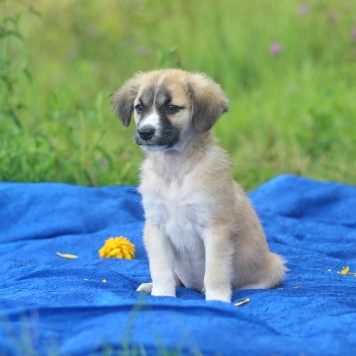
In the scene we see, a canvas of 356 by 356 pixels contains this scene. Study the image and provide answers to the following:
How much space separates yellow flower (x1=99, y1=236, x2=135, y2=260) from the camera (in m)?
5.36

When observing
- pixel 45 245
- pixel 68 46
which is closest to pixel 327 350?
pixel 45 245

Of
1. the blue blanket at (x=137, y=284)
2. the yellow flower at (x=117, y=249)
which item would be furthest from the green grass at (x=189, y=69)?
the yellow flower at (x=117, y=249)

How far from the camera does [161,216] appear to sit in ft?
13.5

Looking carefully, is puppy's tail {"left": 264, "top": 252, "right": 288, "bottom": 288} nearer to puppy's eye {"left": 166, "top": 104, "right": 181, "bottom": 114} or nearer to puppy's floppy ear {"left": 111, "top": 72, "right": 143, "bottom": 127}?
puppy's eye {"left": 166, "top": 104, "right": 181, "bottom": 114}

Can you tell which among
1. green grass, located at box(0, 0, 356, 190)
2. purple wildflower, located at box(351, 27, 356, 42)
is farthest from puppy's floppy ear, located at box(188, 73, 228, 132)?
purple wildflower, located at box(351, 27, 356, 42)

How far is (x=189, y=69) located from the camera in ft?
36.2

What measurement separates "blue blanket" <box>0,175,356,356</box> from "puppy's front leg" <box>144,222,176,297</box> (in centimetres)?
14

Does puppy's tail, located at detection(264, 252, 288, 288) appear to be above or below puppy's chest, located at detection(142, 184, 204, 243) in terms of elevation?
below

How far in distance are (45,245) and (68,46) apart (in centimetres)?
755

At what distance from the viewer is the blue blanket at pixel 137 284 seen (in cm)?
303

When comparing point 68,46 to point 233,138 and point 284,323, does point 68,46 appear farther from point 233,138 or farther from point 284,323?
point 284,323

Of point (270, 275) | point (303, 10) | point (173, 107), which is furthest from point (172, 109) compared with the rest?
point (303, 10)

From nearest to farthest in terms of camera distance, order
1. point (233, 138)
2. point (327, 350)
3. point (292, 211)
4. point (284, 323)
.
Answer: point (327, 350) < point (284, 323) < point (292, 211) < point (233, 138)

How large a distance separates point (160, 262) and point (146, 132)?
0.69 m
